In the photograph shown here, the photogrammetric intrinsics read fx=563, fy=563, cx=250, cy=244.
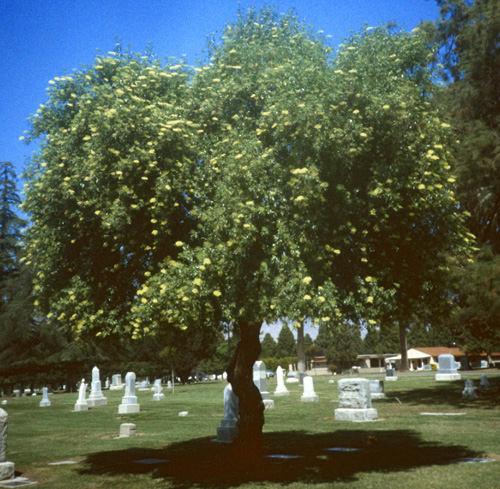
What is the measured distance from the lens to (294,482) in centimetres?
988

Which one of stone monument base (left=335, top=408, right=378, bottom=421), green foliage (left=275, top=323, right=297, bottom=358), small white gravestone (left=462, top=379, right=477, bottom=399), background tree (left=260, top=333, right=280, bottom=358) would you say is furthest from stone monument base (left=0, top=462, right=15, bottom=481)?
green foliage (left=275, top=323, right=297, bottom=358)

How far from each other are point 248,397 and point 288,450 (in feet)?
8.49

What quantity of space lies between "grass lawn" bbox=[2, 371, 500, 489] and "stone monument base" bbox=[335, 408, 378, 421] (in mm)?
394

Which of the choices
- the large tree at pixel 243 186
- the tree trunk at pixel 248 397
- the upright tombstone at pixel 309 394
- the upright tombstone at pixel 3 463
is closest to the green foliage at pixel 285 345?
the upright tombstone at pixel 309 394

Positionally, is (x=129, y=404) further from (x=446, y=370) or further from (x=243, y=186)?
(x=446, y=370)

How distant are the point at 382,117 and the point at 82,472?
9373mm

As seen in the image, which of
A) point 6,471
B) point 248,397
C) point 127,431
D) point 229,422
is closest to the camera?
point 6,471

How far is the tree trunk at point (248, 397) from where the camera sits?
11.8 metres

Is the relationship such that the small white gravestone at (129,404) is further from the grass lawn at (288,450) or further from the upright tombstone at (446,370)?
the upright tombstone at (446,370)

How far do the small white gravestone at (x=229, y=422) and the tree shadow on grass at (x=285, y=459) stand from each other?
0.45 m

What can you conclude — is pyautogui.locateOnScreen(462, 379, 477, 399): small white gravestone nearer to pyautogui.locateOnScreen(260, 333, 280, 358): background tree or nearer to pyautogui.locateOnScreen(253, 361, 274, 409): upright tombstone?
pyautogui.locateOnScreen(253, 361, 274, 409): upright tombstone

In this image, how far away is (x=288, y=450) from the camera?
13.5 m

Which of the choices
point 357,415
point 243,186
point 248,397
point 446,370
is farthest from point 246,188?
point 446,370

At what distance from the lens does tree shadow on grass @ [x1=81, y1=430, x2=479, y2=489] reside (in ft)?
34.6
